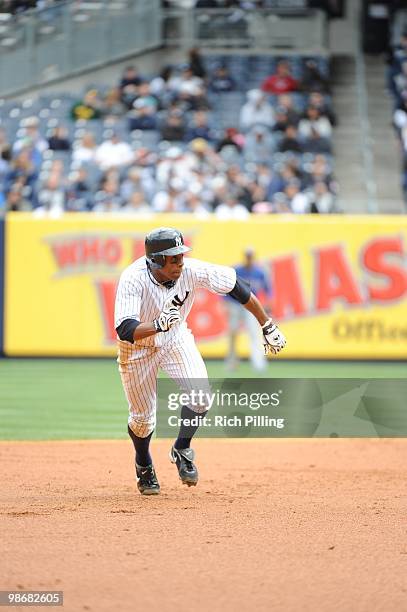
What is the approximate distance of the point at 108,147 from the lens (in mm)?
21297

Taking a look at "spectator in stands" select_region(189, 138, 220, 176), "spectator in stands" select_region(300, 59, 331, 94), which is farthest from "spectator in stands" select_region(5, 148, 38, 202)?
"spectator in stands" select_region(300, 59, 331, 94)

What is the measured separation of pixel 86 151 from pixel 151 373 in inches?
556

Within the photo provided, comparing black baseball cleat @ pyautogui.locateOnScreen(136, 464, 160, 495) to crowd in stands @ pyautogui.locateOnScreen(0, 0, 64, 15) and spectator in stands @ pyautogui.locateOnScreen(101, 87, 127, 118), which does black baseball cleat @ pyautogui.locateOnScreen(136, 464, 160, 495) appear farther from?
crowd in stands @ pyautogui.locateOnScreen(0, 0, 64, 15)

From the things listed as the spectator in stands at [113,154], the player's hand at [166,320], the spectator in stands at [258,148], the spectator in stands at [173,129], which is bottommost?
the spectator in stands at [258,148]

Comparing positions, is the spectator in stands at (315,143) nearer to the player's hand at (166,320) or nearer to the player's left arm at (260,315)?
the player's left arm at (260,315)

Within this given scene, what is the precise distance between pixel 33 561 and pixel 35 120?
17788 mm

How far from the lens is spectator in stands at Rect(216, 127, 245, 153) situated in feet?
71.3

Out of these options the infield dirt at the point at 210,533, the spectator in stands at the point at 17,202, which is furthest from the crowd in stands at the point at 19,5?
the infield dirt at the point at 210,533

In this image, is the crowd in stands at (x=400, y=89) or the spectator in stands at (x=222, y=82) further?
the spectator in stands at (x=222, y=82)

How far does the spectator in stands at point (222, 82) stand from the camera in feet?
76.6

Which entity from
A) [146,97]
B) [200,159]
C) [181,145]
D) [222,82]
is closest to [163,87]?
[146,97]

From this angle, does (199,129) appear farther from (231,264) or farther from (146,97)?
(231,264)

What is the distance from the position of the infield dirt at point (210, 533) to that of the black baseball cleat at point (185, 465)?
0.39 feet

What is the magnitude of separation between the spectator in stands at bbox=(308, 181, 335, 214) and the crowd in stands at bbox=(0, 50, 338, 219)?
3 cm
